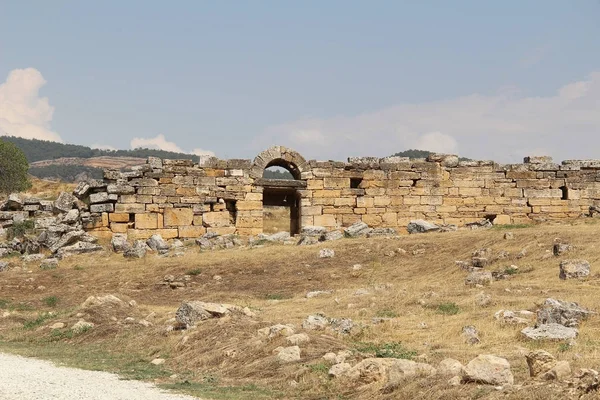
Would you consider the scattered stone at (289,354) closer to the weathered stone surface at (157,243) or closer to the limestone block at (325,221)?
the weathered stone surface at (157,243)

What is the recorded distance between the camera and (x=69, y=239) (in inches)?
714

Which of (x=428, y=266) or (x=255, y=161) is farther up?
(x=255, y=161)

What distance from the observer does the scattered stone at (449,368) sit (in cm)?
635

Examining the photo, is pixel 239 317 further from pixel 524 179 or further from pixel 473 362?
pixel 524 179

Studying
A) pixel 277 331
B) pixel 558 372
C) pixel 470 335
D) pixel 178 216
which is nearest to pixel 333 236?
pixel 178 216

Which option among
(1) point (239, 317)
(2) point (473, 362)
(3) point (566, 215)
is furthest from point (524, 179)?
(2) point (473, 362)

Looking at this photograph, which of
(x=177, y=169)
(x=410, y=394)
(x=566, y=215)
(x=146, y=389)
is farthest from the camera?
(x=566, y=215)

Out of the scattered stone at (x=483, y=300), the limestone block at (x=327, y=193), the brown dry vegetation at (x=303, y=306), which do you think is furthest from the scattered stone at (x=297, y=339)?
the limestone block at (x=327, y=193)

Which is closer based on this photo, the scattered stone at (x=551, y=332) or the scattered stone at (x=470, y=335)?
the scattered stone at (x=551, y=332)

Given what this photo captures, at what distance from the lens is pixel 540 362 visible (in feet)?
20.1

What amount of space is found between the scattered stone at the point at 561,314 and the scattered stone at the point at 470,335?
0.84 meters

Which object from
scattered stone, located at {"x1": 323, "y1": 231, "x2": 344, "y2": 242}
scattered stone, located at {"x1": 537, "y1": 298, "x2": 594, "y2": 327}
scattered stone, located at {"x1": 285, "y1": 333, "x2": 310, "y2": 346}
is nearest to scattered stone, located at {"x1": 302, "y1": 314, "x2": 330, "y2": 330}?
scattered stone, located at {"x1": 285, "y1": 333, "x2": 310, "y2": 346}

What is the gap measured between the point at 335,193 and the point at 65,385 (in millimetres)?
14460

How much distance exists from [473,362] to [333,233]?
12577mm
